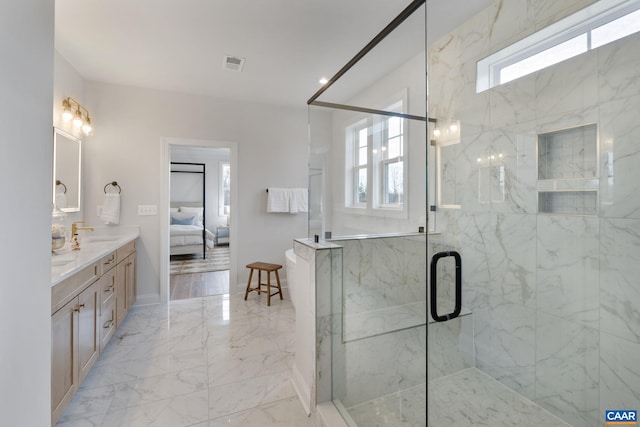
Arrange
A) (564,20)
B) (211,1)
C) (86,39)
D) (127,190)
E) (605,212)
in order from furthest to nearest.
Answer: (127,190)
(86,39)
(211,1)
(564,20)
(605,212)

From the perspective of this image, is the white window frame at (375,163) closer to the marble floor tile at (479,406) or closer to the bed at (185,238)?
the marble floor tile at (479,406)

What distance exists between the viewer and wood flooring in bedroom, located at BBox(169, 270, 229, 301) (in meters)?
3.89

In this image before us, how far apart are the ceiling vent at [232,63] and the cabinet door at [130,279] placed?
2.22m

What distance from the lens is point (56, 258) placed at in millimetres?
1953

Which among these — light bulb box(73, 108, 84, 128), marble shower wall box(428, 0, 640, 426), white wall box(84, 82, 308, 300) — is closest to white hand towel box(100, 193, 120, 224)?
white wall box(84, 82, 308, 300)

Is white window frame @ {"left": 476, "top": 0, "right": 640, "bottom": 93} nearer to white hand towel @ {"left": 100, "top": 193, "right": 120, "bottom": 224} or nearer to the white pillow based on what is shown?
white hand towel @ {"left": 100, "top": 193, "right": 120, "bottom": 224}

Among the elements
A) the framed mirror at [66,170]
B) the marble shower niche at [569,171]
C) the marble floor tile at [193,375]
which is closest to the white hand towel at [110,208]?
the framed mirror at [66,170]

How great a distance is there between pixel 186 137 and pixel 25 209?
10.3 feet

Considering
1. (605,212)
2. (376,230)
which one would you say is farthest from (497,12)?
(376,230)

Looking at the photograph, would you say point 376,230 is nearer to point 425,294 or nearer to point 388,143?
point 425,294

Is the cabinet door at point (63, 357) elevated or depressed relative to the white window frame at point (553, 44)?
depressed

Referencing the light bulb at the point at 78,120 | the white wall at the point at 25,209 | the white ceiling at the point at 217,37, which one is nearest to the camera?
the white wall at the point at 25,209

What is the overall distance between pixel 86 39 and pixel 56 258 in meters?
1.85

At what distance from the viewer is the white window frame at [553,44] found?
1.47 meters
